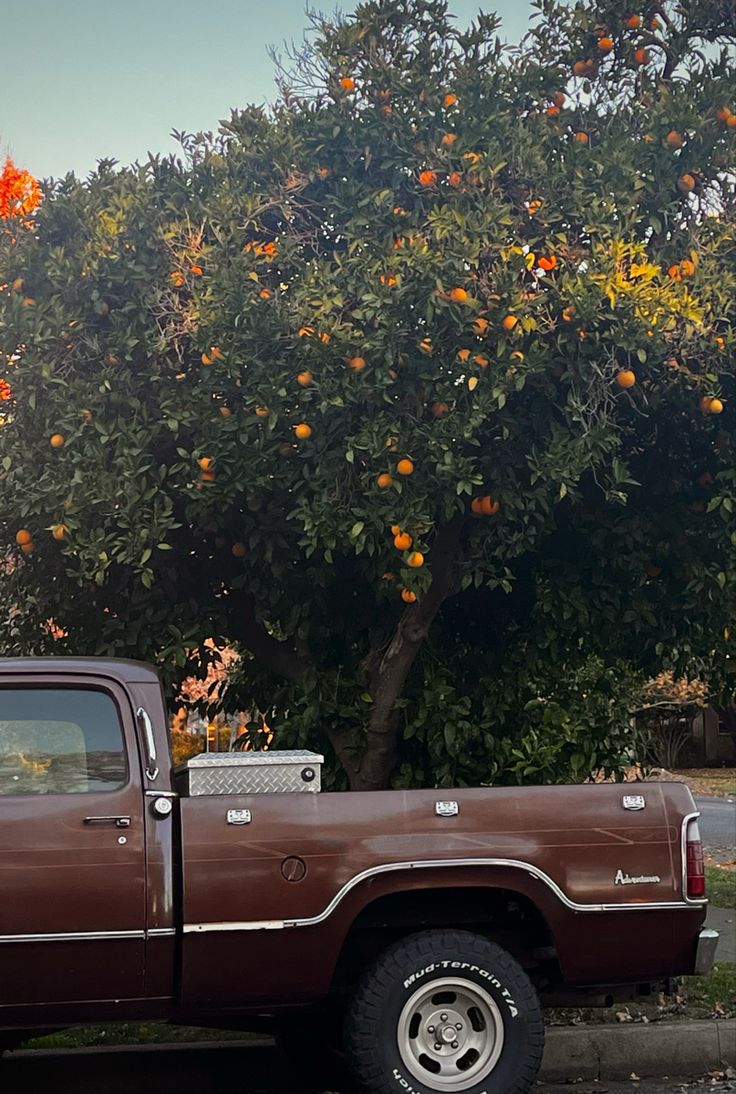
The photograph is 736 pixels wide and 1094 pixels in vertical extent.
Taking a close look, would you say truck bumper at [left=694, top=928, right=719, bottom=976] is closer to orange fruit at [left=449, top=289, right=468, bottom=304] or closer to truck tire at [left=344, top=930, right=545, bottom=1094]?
truck tire at [left=344, top=930, right=545, bottom=1094]

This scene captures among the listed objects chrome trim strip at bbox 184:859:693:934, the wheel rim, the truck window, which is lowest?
the wheel rim

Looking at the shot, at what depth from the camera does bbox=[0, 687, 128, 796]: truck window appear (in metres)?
5.82

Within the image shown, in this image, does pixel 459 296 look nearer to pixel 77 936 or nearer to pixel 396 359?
pixel 396 359

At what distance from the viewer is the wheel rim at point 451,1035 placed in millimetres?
5879

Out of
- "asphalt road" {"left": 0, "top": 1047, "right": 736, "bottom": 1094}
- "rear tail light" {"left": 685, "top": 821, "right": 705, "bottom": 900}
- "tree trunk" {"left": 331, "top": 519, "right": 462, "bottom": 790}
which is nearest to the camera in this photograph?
"rear tail light" {"left": 685, "top": 821, "right": 705, "bottom": 900}

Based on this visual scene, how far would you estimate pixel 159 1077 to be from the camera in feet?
22.6

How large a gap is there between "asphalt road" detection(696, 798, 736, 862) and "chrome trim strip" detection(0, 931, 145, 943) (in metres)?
13.3

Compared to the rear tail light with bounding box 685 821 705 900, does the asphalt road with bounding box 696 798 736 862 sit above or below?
below

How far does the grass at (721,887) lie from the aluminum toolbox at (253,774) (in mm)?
6931

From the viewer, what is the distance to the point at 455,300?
724 centimetres

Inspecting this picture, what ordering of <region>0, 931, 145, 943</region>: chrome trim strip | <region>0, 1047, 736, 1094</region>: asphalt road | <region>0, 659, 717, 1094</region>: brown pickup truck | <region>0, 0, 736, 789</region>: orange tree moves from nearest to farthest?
<region>0, 931, 145, 943</region>: chrome trim strip, <region>0, 659, 717, 1094</region>: brown pickup truck, <region>0, 1047, 736, 1094</region>: asphalt road, <region>0, 0, 736, 789</region>: orange tree

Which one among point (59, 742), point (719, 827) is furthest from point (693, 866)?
point (719, 827)

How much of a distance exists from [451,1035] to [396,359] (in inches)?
134

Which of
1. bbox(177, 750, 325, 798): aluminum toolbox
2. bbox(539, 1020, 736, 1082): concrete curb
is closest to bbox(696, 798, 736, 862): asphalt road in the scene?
bbox(539, 1020, 736, 1082): concrete curb
